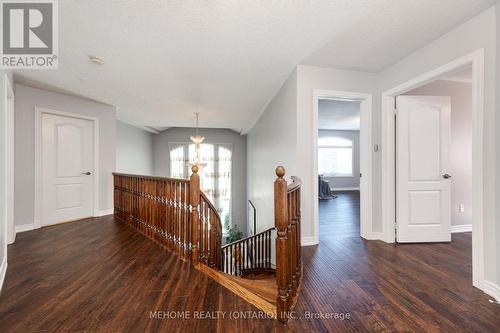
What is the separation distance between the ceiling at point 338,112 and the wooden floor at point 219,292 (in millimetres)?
3327

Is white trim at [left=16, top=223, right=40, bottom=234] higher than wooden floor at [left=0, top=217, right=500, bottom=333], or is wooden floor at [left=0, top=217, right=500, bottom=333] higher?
white trim at [left=16, top=223, right=40, bottom=234]

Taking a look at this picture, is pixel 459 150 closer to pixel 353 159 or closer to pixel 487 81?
pixel 487 81

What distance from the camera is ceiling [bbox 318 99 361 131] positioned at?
512 cm

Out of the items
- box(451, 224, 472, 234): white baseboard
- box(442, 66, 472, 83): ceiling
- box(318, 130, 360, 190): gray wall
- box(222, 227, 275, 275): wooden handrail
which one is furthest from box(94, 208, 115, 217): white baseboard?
box(318, 130, 360, 190): gray wall

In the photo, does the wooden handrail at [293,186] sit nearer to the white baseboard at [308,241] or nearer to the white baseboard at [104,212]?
the white baseboard at [308,241]

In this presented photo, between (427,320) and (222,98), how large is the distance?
4.01 m

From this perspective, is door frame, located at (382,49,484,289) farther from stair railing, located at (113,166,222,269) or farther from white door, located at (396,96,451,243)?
stair railing, located at (113,166,222,269)

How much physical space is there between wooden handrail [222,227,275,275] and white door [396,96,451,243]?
74.9 inches

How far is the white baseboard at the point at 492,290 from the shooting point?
1.62 metres

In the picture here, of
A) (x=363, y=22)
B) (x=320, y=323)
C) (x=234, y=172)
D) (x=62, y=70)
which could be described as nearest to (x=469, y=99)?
(x=363, y=22)

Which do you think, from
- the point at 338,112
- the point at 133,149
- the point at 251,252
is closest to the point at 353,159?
the point at 338,112

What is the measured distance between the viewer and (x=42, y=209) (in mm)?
3586

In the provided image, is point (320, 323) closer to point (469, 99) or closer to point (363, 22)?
point (363, 22)

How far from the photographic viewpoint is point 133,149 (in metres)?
6.82
